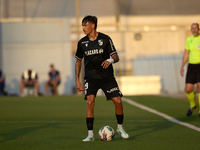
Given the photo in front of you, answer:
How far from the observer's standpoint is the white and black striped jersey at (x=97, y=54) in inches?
259

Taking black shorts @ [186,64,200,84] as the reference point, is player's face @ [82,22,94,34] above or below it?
above

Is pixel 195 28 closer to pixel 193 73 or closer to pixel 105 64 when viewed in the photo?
pixel 193 73

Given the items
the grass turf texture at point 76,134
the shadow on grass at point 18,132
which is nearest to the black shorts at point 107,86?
the grass turf texture at point 76,134

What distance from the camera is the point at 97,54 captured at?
6.59 metres

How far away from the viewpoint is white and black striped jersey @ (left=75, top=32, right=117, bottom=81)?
21.5ft

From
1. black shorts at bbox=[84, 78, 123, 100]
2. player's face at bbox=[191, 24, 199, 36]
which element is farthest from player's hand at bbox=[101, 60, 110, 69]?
player's face at bbox=[191, 24, 199, 36]

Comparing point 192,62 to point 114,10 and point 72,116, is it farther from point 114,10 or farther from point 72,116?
point 114,10

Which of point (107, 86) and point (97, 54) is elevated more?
point (97, 54)

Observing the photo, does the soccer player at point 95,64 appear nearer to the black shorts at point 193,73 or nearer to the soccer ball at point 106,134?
the soccer ball at point 106,134

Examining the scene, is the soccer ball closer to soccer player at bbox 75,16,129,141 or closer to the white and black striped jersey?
soccer player at bbox 75,16,129,141

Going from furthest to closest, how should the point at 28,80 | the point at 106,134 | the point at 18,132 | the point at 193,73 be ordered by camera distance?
the point at 28,80
the point at 193,73
the point at 18,132
the point at 106,134

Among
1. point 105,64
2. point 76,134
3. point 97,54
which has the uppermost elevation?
point 97,54

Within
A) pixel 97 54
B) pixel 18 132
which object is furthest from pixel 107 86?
pixel 18 132

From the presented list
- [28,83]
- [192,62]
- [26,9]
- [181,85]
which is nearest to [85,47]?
[192,62]
